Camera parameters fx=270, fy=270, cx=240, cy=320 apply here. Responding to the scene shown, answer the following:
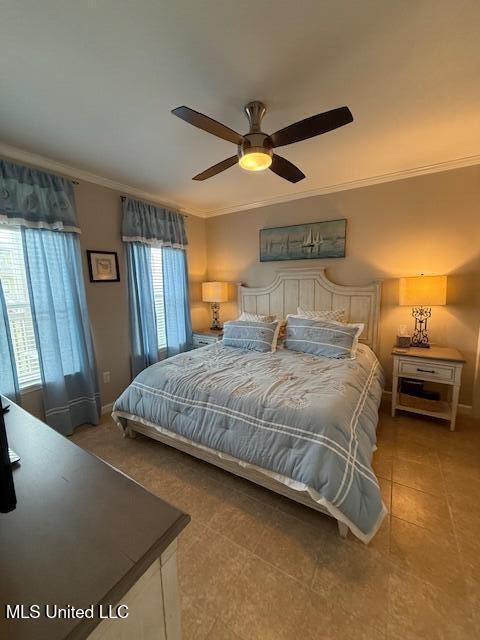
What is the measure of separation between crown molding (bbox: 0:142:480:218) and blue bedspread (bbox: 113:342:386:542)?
6.31 feet

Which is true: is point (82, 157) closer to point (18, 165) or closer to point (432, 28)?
point (18, 165)

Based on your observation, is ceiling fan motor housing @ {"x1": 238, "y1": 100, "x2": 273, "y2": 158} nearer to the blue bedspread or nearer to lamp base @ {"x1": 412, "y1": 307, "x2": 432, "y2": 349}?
the blue bedspread

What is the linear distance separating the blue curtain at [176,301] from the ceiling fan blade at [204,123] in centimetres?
208

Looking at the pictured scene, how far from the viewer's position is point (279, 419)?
1.64 m

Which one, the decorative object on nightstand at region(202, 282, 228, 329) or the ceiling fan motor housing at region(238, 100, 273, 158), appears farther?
the decorative object on nightstand at region(202, 282, 228, 329)

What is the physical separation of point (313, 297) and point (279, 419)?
2056 mm

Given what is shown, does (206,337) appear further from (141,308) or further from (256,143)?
(256,143)

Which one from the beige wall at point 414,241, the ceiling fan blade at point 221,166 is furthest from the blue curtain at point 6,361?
the beige wall at point 414,241

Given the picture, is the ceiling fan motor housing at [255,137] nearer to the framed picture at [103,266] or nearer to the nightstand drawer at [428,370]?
the framed picture at [103,266]

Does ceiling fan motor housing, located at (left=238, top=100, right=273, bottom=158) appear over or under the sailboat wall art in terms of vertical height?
over

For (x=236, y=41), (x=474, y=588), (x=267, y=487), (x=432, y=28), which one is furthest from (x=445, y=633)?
(x=236, y=41)

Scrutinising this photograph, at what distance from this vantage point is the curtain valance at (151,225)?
303cm

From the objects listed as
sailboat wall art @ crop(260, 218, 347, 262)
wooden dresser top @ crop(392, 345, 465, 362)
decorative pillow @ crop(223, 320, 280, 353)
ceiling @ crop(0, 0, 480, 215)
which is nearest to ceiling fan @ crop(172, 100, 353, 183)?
ceiling @ crop(0, 0, 480, 215)

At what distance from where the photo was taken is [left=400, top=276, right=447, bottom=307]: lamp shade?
251cm
